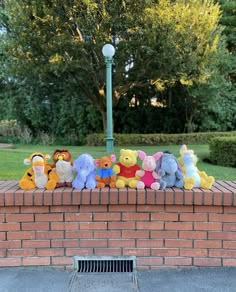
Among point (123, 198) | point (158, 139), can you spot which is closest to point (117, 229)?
point (123, 198)

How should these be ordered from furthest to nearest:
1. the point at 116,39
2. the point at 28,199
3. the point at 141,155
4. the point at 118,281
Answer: the point at 116,39 < the point at 141,155 < the point at 28,199 < the point at 118,281

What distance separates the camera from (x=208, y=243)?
2.55 metres

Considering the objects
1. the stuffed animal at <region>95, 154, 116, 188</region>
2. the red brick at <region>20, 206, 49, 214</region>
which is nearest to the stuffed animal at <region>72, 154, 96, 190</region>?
the stuffed animal at <region>95, 154, 116, 188</region>

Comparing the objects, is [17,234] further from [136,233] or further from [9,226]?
[136,233]

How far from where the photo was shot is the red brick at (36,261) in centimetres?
256

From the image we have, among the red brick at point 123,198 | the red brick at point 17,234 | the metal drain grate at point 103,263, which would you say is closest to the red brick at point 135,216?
the red brick at point 123,198

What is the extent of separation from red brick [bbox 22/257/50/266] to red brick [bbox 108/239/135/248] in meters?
0.51

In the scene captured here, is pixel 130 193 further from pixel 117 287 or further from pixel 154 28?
pixel 154 28

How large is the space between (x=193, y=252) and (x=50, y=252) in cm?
112

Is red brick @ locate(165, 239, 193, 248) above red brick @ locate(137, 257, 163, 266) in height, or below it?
above

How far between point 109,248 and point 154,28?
9541 mm

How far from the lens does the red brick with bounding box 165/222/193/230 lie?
8.37ft

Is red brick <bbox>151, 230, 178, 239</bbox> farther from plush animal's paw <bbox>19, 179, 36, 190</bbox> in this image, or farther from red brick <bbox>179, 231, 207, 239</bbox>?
plush animal's paw <bbox>19, 179, 36, 190</bbox>

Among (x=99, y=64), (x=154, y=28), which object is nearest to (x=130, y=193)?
(x=154, y=28)
